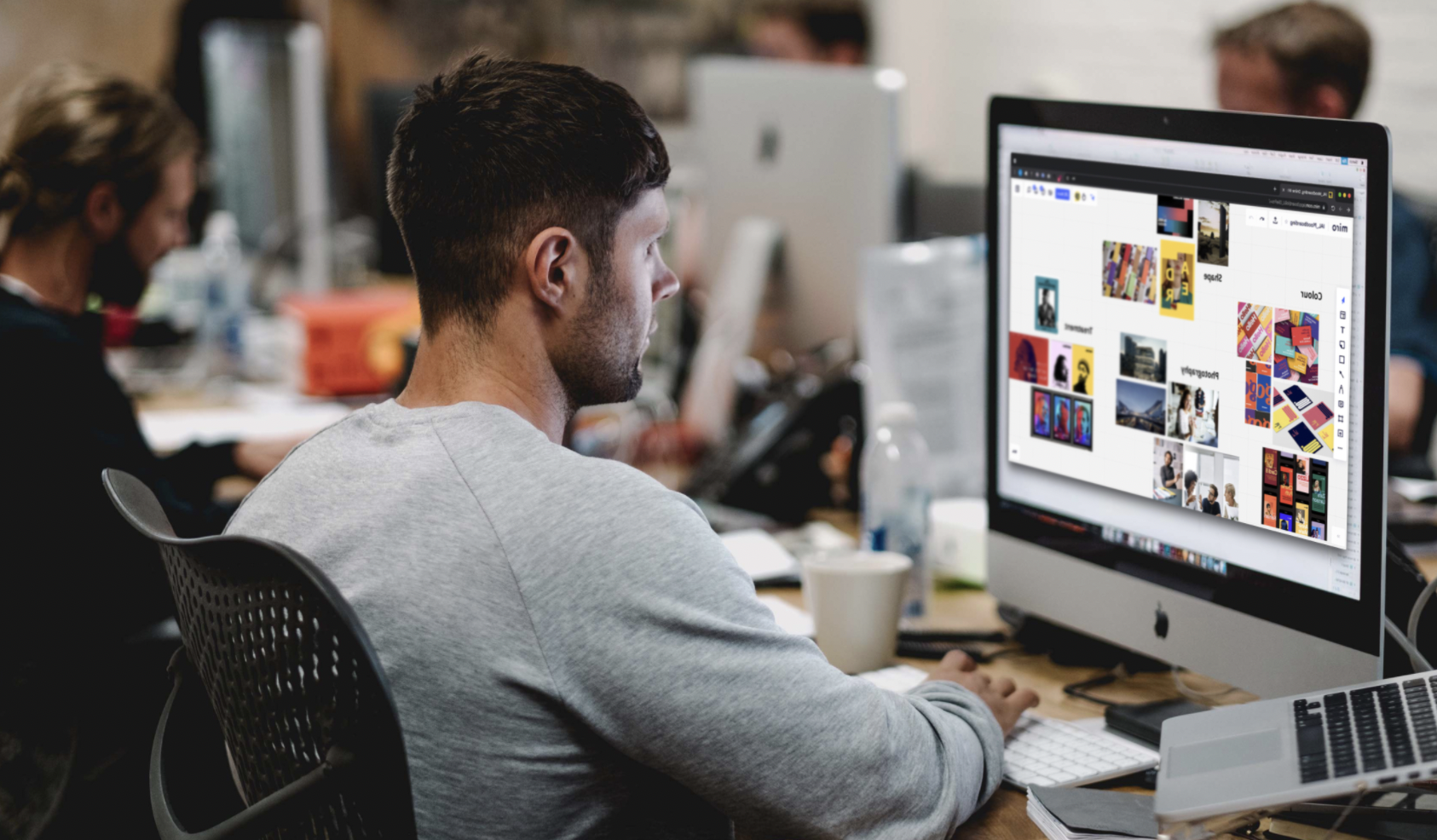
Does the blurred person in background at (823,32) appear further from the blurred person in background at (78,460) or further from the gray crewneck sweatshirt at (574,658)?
the gray crewneck sweatshirt at (574,658)

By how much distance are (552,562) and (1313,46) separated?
191cm

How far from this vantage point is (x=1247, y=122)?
1080 millimetres

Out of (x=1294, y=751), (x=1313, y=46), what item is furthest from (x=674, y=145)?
(x=1294, y=751)

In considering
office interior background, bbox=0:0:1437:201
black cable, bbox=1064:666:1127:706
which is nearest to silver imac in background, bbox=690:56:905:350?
black cable, bbox=1064:666:1127:706

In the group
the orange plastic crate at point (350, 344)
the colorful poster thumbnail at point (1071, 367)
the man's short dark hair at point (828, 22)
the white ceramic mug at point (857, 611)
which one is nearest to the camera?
the colorful poster thumbnail at point (1071, 367)

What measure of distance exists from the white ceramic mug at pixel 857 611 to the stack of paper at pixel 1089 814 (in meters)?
0.31

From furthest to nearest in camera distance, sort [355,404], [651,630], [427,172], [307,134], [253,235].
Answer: [253,235] → [307,134] → [355,404] → [427,172] → [651,630]

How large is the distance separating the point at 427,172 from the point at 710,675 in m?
0.43

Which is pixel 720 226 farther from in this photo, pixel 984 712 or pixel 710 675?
pixel 710 675

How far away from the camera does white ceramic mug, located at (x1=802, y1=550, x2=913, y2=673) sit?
1.36m

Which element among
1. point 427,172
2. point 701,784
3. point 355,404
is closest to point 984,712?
point 701,784

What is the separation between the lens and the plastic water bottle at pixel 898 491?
1.60 meters

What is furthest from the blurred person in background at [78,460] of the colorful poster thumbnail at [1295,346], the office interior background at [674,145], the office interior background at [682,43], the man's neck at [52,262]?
the office interior background at [682,43]

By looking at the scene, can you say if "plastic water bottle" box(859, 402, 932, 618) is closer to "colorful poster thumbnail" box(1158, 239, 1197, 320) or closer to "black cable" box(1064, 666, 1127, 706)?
"black cable" box(1064, 666, 1127, 706)
